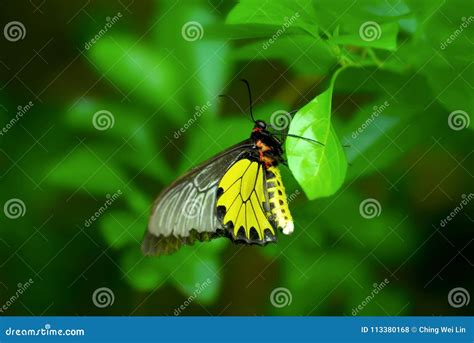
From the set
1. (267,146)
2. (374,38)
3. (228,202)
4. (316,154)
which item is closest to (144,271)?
(228,202)

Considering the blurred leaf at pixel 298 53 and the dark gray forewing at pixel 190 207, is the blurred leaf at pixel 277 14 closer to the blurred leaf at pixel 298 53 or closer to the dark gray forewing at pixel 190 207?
the blurred leaf at pixel 298 53

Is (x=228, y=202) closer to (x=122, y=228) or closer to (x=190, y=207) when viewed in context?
(x=190, y=207)

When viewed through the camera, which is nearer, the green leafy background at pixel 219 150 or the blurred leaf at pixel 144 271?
the green leafy background at pixel 219 150

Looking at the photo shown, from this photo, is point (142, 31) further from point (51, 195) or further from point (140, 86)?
point (51, 195)

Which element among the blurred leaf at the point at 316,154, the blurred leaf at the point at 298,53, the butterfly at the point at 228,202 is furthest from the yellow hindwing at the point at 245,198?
the blurred leaf at the point at 316,154

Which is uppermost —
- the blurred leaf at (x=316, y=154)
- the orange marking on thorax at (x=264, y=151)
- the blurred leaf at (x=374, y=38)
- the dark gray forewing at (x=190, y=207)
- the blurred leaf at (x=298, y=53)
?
the blurred leaf at (x=374, y=38)

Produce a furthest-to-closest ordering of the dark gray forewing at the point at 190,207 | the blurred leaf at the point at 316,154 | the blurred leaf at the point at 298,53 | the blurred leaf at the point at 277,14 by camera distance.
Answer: the dark gray forewing at the point at 190,207 < the blurred leaf at the point at 298,53 < the blurred leaf at the point at 277,14 < the blurred leaf at the point at 316,154

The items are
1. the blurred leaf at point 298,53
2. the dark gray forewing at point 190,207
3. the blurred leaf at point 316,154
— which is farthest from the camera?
the dark gray forewing at point 190,207
